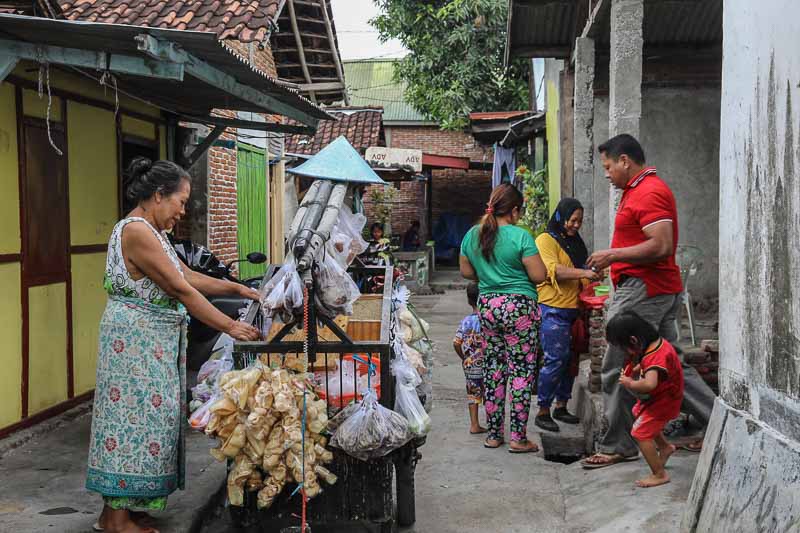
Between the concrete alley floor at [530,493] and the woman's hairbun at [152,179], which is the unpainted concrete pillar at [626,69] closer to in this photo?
the concrete alley floor at [530,493]

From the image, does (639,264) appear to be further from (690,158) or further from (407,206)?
(407,206)

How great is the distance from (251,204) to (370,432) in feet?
31.4

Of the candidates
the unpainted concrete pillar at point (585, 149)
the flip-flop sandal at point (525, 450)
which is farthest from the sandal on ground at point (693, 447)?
the unpainted concrete pillar at point (585, 149)

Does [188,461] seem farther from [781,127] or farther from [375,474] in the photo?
[781,127]

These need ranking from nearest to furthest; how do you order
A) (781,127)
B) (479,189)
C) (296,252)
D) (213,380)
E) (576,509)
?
(781,127) → (296,252) → (213,380) → (576,509) → (479,189)

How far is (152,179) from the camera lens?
13.9 feet

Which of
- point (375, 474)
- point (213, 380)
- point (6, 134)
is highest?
point (6, 134)

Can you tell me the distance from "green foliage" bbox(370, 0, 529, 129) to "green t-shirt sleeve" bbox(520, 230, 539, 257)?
679 inches

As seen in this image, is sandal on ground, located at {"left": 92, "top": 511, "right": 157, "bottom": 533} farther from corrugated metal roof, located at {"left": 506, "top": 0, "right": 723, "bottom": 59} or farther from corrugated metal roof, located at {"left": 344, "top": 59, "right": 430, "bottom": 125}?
corrugated metal roof, located at {"left": 344, "top": 59, "right": 430, "bottom": 125}

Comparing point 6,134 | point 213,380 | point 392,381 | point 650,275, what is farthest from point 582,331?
point 6,134

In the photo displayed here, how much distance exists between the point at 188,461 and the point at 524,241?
277 cm

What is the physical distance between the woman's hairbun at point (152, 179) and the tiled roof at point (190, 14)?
14.4 ft

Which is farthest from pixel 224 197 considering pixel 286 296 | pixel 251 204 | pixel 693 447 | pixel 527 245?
pixel 286 296

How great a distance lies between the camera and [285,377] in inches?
154
